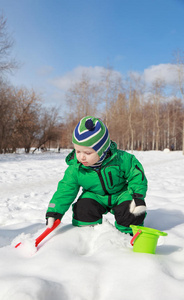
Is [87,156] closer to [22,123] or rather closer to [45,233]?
[45,233]

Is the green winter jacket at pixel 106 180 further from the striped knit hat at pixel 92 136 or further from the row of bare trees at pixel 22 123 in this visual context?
the row of bare trees at pixel 22 123

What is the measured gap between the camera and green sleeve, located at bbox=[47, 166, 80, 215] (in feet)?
6.12

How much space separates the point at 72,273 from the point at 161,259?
1.71 feet

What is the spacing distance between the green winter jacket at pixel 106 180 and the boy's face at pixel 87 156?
3.4 inches

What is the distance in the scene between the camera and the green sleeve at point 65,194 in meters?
1.87

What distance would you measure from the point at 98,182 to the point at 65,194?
289 millimetres

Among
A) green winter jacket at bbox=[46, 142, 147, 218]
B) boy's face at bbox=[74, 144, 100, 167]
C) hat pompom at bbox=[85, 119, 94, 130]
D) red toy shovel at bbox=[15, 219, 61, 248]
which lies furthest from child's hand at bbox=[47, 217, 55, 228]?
hat pompom at bbox=[85, 119, 94, 130]

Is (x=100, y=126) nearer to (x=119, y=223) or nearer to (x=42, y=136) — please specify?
(x=119, y=223)

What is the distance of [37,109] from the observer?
844 inches

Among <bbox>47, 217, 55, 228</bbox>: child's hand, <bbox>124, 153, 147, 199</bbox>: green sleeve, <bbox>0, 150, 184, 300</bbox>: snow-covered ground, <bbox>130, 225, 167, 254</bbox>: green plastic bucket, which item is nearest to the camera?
<bbox>0, 150, 184, 300</bbox>: snow-covered ground

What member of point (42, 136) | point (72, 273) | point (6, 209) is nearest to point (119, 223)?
point (72, 273)

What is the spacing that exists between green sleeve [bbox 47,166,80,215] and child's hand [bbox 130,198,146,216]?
1.61 ft

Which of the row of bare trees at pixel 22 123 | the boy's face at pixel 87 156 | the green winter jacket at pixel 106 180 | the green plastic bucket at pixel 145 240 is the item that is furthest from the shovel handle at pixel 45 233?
the row of bare trees at pixel 22 123

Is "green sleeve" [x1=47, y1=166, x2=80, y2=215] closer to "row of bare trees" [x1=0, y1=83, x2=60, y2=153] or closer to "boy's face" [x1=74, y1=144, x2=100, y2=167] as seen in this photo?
"boy's face" [x1=74, y1=144, x2=100, y2=167]
